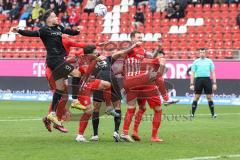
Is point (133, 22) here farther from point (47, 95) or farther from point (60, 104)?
point (60, 104)

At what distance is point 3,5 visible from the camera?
4244cm

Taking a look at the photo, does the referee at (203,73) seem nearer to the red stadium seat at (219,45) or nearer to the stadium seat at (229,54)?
the stadium seat at (229,54)

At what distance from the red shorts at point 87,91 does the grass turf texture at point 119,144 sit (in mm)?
885

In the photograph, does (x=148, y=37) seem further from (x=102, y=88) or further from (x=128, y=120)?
(x=128, y=120)

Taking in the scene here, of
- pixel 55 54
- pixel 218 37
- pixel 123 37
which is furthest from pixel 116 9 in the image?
pixel 55 54

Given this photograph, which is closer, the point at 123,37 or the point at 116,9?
the point at 123,37

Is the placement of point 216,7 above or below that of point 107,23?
above

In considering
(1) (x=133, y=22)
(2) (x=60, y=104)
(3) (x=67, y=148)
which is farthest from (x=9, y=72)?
(3) (x=67, y=148)

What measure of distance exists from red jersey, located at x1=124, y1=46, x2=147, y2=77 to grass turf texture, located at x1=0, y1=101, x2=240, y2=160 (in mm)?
1564

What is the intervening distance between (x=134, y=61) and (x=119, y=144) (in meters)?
1.88

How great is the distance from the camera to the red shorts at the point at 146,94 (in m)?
14.4

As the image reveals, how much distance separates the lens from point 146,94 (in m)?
14.4

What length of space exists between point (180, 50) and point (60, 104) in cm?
1929

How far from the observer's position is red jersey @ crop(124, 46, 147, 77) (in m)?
14.3
